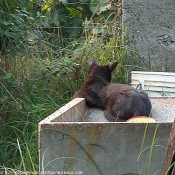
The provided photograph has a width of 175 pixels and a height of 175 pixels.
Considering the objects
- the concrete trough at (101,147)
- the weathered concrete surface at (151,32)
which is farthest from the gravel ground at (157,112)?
the weathered concrete surface at (151,32)

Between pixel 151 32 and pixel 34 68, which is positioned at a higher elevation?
pixel 151 32

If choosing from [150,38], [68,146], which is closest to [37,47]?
[150,38]

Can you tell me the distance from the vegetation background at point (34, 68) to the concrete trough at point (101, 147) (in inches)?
36.9

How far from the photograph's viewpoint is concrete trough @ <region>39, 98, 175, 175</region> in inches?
138

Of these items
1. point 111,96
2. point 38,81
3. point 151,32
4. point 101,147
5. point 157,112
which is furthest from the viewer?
point 151,32

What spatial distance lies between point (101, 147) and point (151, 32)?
11.9 feet

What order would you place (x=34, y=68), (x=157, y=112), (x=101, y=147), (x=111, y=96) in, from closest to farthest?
(x=101, y=147) < (x=157, y=112) < (x=111, y=96) < (x=34, y=68)

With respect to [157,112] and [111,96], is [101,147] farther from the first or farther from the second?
[111,96]

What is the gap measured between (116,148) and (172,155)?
36.1 inches

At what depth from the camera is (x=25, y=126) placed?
539 centimetres

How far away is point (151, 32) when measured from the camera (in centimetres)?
692

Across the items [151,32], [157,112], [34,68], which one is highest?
[151,32]

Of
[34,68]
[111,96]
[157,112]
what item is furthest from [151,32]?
[157,112]

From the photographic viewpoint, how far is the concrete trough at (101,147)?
11.5ft
